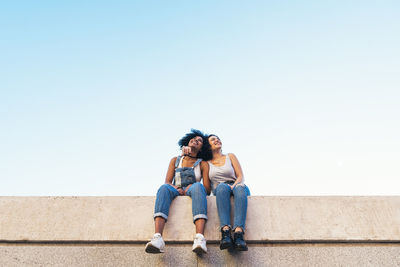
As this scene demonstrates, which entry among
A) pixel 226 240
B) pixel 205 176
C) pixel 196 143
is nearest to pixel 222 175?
pixel 205 176

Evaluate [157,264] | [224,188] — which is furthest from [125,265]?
[224,188]

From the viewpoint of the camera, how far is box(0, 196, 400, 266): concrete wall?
3.88 metres

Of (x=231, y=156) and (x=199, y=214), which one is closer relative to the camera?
(x=199, y=214)

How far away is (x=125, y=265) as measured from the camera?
12.8ft

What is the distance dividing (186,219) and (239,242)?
77cm

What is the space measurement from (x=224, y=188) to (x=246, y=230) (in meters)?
0.51

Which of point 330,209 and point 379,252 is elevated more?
point 330,209

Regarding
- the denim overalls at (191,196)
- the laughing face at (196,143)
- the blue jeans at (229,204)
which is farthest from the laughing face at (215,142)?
the blue jeans at (229,204)

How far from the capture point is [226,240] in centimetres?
356

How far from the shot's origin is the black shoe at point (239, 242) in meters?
3.55

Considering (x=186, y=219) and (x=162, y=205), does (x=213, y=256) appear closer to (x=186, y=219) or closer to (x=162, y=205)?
(x=186, y=219)

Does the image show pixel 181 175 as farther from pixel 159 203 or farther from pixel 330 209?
pixel 330 209

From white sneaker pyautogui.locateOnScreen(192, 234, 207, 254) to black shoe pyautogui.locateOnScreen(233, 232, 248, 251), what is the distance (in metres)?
0.31

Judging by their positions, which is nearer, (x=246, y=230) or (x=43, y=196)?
(x=246, y=230)
